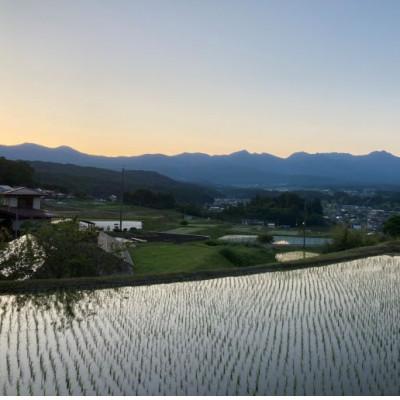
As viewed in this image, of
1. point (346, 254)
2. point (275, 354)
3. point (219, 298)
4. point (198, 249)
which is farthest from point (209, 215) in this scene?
point (275, 354)

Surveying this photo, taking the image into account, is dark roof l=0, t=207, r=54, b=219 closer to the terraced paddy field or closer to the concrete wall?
the concrete wall

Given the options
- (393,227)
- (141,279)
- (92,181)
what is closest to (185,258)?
(141,279)

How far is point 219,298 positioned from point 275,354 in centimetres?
333

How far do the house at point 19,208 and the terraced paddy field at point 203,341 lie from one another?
16.5 meters

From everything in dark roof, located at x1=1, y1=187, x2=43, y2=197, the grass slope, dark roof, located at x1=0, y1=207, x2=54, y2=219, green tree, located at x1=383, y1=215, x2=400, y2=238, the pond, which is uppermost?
dark roof, located at x1=1, y1=187, x2=43, y2=197

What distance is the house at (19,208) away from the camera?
981 inches

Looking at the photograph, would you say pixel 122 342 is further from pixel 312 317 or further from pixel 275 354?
pixel 312 317

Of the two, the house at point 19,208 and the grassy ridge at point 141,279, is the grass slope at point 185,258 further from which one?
the house at point 19,208

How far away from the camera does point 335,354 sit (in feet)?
19.7

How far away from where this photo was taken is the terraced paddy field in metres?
4.96

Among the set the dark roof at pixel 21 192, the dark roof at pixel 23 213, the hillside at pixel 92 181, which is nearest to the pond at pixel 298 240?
the dark roof at pixel 23 213

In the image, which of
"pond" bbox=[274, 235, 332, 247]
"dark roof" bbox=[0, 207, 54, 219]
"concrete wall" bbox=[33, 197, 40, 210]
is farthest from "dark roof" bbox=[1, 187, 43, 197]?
"pond" bbox=[274, 235, 332, 247]

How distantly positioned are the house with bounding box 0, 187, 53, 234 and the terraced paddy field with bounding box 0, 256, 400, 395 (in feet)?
54.3

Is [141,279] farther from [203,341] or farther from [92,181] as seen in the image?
[92,181]
